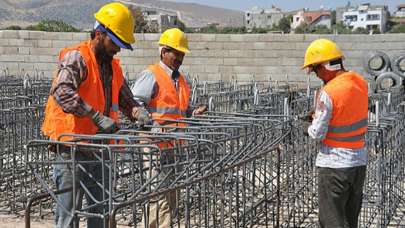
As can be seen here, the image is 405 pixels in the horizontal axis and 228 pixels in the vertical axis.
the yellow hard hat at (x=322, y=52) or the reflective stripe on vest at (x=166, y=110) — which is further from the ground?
the yellow hard hat at (x=322, y=52)

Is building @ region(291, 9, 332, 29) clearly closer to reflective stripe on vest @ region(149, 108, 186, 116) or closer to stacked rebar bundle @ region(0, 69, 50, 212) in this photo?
stacked rebar bundle @ region(0, 69, 50, 212)

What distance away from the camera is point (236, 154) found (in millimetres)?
4207

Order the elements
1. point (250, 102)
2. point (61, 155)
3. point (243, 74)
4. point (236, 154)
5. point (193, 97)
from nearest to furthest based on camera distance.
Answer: point (61, 155) < point (236, 154) < point (193, 97) < point (250, 102) < point (243, 74)

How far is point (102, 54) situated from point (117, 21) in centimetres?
25

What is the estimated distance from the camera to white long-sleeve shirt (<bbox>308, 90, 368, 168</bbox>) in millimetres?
4578

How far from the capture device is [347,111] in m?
4.61

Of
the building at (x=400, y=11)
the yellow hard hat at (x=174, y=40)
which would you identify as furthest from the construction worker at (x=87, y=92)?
the building at (x=400, y=11)

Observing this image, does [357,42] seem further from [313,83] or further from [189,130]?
Answer: [189,130]

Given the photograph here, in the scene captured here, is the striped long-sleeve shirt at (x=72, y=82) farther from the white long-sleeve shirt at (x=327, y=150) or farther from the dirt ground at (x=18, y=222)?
the dirt ground at (x=18, y=222)

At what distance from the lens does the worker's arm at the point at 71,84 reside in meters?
3.56

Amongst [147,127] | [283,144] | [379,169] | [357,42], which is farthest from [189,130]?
[357,42]

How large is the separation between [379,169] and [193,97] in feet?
10.8

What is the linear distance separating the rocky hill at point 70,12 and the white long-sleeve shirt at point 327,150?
94065 mm

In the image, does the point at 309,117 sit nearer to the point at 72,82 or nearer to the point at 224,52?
the point at 72,82
